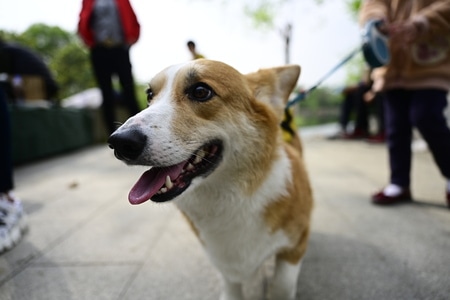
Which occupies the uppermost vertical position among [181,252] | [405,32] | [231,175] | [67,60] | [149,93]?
[67,60]

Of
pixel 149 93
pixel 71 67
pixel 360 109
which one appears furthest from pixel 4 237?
pixel 71 67

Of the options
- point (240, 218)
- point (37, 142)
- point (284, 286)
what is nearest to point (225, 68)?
point (240, 218)

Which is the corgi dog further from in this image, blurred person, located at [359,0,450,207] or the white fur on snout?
blurred person, located at [359,0,450,207]

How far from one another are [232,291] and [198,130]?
721 mm

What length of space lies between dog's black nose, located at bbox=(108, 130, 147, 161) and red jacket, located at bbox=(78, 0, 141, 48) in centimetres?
308

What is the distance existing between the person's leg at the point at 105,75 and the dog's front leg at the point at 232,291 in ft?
9.34

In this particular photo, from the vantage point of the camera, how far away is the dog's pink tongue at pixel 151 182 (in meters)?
1.04

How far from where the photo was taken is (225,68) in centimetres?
131

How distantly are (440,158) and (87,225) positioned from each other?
2.65 meters

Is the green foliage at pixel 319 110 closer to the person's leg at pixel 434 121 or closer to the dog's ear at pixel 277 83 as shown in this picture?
the person's leg at pixel 434 121

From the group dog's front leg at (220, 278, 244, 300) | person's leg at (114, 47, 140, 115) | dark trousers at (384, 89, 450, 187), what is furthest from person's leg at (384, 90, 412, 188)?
person's leg at (114, 47, 140, 115)

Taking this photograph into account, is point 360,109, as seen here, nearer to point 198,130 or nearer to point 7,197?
point 198,130

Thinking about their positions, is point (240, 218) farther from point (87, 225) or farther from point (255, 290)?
point (87, 225)

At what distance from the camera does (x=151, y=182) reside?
109 cm
